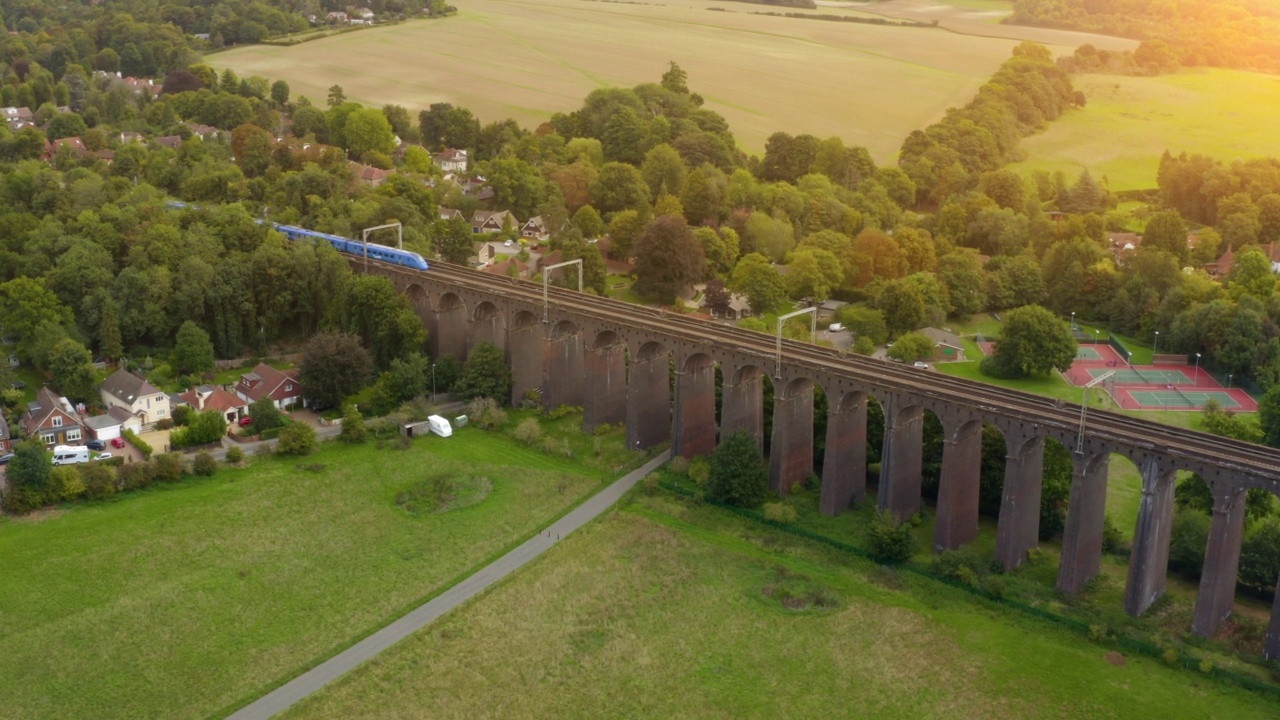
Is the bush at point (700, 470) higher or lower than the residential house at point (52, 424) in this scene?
lower

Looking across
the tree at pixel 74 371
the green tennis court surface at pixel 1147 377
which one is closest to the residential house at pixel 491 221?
the tree at pixel 74 371

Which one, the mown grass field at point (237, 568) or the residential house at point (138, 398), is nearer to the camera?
the mown grass field at point (237, 568)

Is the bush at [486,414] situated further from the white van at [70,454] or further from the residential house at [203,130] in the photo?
the residential house at [203,130]

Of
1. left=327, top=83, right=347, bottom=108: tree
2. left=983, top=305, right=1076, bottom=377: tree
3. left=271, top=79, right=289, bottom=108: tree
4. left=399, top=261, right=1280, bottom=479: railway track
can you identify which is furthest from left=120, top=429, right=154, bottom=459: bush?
left=271, top=79, right=289, bottom=108: tree

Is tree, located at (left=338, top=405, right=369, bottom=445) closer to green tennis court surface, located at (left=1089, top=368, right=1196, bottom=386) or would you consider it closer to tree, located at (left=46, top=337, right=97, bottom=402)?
tree, located at (left=46, top=337, right=97, bottom=402)

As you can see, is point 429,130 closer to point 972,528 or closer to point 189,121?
point 189,121

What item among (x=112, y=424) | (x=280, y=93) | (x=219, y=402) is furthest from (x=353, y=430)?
(x=280, y=93)
